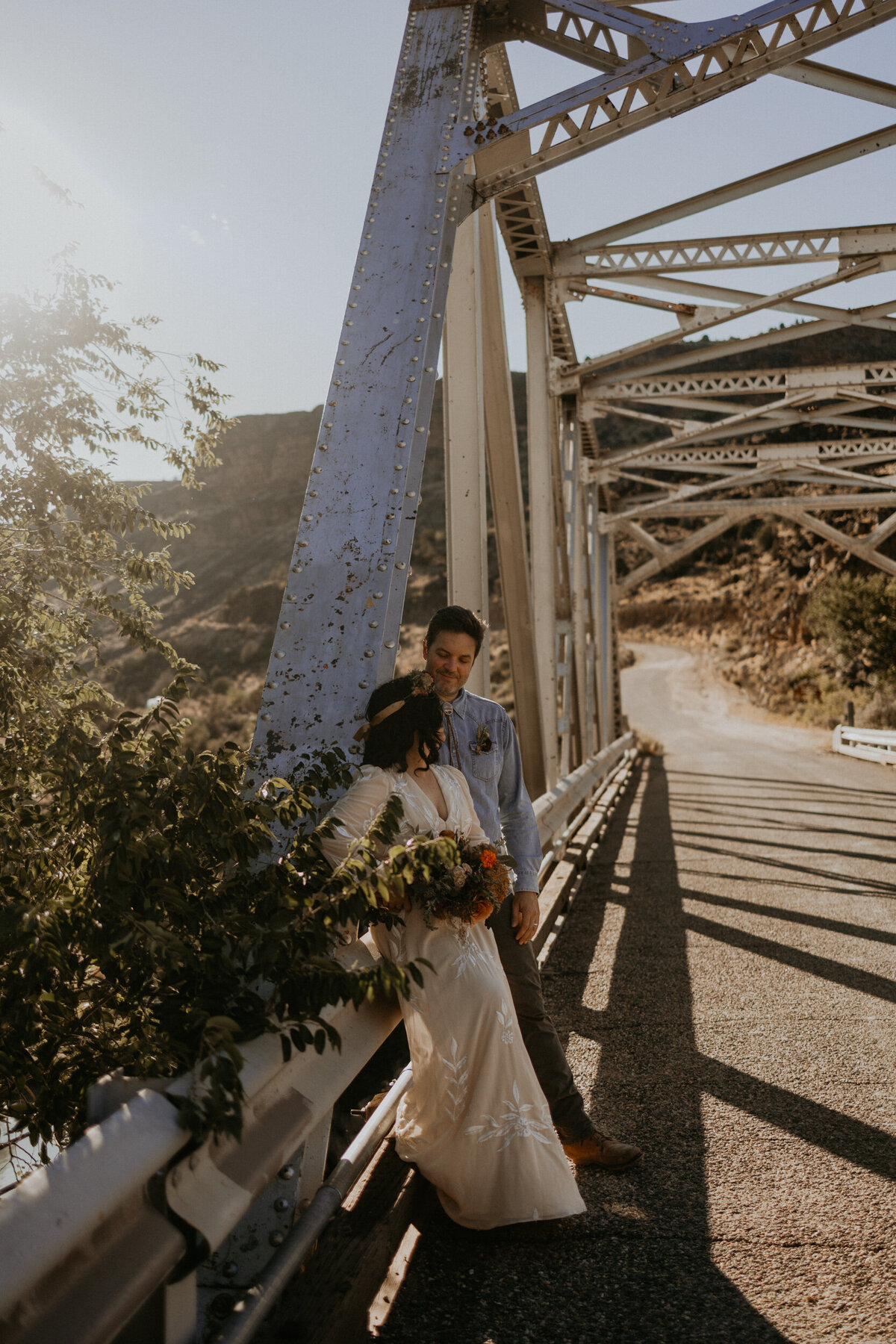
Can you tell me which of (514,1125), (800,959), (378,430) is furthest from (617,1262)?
(800,959)

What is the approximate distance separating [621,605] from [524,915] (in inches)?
2602

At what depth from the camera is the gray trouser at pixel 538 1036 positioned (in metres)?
2.97

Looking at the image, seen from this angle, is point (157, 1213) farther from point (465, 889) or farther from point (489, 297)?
point (489, 297)

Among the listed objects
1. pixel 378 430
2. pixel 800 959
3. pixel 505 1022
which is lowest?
pixel 800 959

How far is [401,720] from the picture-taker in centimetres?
268

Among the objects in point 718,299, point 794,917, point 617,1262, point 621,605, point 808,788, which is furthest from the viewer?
point 621,605

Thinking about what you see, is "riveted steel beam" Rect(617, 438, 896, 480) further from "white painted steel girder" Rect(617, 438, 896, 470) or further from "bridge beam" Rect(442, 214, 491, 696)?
"bridge beam" Rect(442, 214, 491, 696)

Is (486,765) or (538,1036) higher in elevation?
(486,765)

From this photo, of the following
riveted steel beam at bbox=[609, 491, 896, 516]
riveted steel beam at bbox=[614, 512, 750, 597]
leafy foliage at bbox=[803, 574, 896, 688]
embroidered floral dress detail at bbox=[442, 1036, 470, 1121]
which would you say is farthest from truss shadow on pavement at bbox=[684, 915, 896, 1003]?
leafy foliage at bbox=[803, 574, 896, 688]

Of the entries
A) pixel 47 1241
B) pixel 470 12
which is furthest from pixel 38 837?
pixel 470 12

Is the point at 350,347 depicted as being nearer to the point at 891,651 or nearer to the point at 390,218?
the point at 390,218

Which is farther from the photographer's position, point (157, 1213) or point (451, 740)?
point (451, 740)

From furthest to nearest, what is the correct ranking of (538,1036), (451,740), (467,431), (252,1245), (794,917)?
(794,917) → (467,431) → (451,740) → (538,1036) → (252,1245)

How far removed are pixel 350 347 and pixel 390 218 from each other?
A: 0.58m
